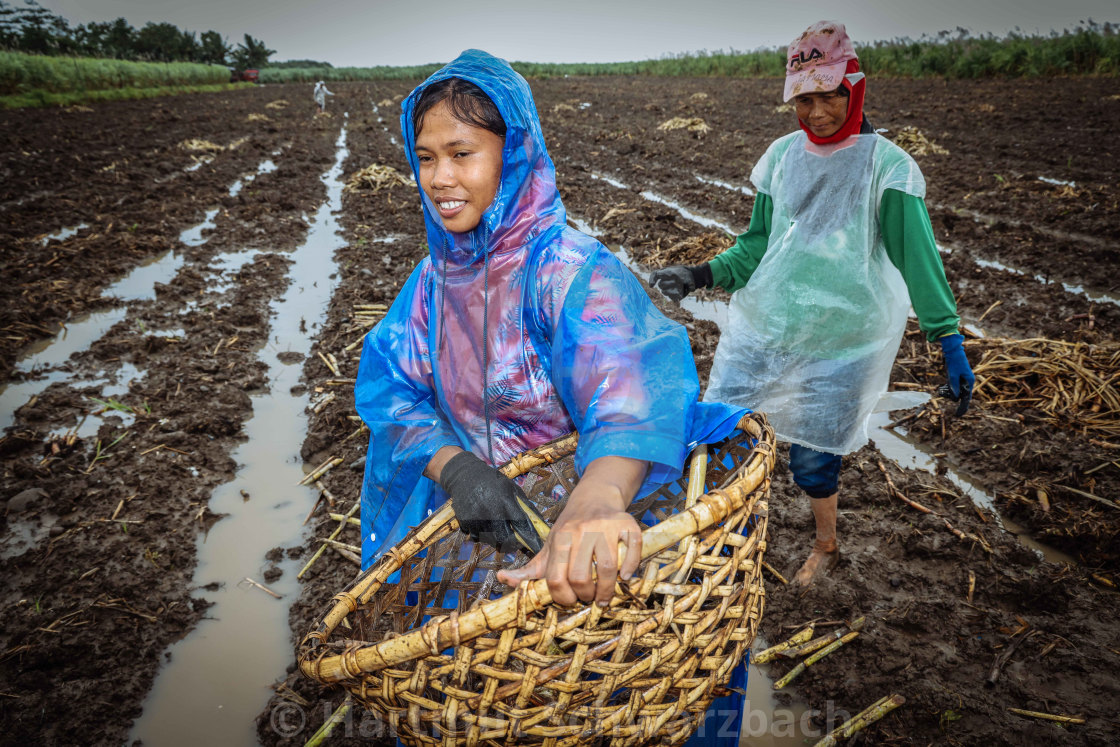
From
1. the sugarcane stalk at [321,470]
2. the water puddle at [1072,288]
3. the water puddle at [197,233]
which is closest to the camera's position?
the sugarcane stalk at [321,470]

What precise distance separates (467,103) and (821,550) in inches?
83.2

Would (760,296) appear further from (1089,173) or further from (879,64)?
(879,64)

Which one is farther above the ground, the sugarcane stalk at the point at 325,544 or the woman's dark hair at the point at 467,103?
the woman's dark hair at the point at 467,103

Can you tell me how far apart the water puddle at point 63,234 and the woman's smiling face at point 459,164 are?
7434mm

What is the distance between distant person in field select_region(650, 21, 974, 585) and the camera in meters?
1.74

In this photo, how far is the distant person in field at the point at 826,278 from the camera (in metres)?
1.74

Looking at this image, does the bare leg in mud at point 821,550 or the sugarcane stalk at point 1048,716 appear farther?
the bare leg in mud at point 821,550

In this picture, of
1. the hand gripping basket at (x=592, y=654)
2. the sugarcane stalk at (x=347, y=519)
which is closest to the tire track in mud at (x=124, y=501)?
the sugarcane stalk at (x=347, y=519)

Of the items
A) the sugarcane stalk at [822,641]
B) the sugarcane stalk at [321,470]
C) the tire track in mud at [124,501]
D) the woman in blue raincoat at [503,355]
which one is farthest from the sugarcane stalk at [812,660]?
the sugarcane stalk at [321,470]

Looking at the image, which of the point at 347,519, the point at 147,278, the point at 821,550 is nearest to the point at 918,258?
the point at 821,550

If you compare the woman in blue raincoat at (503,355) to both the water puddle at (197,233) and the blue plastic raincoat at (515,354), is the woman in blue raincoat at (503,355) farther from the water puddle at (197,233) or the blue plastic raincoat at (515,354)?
the water puddle at (197,233)

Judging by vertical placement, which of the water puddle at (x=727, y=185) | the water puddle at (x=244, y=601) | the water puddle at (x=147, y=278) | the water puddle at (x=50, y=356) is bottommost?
the water puddle at (x=244, y=601)

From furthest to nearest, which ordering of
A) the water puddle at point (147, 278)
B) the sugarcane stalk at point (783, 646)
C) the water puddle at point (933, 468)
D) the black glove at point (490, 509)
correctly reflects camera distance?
the water puddle at point (147, 278) < the water puddle at point (933, 468) < the sugarcane stalk at point (783, 646) < the black glove at point (490, 509)

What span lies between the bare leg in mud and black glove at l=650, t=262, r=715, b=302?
972 mm
